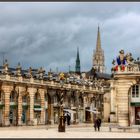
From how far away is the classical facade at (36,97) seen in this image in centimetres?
6625

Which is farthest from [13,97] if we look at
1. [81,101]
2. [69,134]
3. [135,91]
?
[69,134]

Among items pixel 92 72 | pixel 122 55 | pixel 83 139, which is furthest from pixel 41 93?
pixel 92 72

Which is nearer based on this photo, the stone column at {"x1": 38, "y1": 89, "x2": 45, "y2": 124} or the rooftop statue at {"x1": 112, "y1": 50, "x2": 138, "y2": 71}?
the rooftop statue at {"x1": 112, "y1": 50, "x2": 138, "y2": 71}

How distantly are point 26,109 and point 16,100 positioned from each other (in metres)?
2.98

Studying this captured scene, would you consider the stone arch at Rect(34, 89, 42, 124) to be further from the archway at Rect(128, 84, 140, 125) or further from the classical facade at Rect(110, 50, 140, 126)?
the archway at Rect(128, 84, 140, 125)

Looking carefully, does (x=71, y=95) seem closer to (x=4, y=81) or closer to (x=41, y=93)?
(x=41, y=93)

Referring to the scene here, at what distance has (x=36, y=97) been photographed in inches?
2940

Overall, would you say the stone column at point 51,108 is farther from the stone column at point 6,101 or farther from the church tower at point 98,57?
the church tower at point 98,57

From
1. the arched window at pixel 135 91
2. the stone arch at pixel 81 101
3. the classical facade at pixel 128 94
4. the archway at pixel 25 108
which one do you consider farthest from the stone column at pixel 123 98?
the stone arch at pixel 81 101

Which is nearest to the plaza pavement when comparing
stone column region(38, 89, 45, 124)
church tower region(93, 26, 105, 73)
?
stone column region(38, 89, 45, 124)

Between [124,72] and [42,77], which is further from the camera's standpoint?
[42,77]

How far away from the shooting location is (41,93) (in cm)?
7512

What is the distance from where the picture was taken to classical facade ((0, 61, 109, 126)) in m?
66.2

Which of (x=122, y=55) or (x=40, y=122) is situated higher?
(x=122, y=55)
